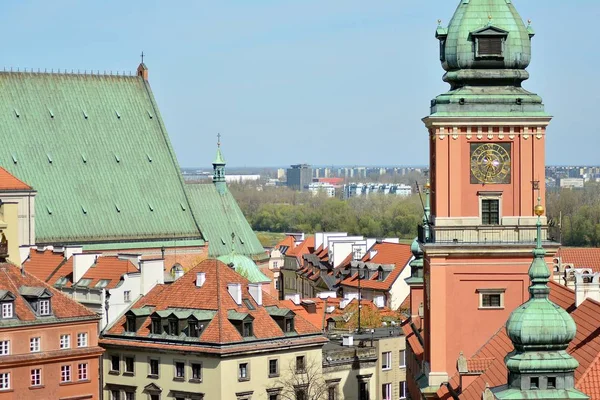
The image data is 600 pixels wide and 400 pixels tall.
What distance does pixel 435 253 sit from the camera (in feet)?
141

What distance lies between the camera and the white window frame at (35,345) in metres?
57.4

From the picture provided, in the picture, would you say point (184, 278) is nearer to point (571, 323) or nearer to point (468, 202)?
point (468, 202)

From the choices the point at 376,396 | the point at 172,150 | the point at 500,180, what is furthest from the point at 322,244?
the point at 500,180

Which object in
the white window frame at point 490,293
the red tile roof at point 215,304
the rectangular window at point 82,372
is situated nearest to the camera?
the white window frame at point 490,293

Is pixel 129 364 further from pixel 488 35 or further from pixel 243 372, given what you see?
pixel 488 35

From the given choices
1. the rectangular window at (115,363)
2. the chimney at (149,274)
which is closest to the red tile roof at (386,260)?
the chimney at (149,274)

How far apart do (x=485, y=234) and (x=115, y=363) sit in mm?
21320

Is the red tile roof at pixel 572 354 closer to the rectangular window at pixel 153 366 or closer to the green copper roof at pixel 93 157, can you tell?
the rectangular window at pixel 153 366

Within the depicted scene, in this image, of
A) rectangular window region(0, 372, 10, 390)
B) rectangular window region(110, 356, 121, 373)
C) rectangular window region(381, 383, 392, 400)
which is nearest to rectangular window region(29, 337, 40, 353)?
rectangular window region(0, 372, 10, 390)

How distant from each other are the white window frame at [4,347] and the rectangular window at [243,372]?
8179mm

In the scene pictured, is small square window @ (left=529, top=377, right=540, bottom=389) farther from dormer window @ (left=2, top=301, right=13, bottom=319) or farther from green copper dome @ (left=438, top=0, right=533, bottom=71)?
dormer window @ (left=2, top=301, right=13, bottom=319)

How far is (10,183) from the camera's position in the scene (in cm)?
8125

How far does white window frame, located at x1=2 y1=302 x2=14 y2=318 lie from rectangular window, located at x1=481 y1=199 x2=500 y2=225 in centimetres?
2114

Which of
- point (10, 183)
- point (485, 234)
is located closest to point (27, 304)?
point (485, 234)
